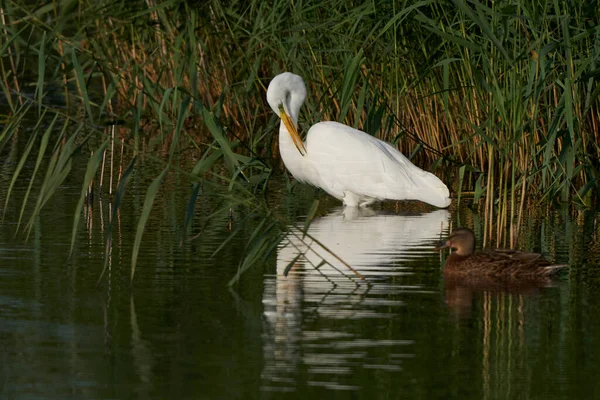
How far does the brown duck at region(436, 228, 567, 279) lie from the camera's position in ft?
20.2


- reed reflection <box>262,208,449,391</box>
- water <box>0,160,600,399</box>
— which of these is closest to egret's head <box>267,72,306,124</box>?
reed reflection <box>262,208,449,391</box>

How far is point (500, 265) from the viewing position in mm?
6234

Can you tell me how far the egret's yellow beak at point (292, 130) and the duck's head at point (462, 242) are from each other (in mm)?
2691

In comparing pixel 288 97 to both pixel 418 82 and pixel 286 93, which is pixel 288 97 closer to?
pixel 286 93

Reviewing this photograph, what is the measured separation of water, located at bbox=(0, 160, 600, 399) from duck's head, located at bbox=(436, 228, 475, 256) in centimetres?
17

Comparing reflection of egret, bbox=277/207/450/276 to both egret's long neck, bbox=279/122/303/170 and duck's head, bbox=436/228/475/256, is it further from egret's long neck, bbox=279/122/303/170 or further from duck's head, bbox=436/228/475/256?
egret's long neck, bbox=279/122/303/170

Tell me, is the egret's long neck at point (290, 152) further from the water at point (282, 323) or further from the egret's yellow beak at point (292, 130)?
the water at point (282, 323)

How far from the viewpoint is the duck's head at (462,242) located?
254 inches

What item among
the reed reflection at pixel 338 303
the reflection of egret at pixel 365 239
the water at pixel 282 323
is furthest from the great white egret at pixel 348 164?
the water at pixel 282 323

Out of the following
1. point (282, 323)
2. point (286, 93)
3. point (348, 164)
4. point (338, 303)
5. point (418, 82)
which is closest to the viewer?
point (282, 323)

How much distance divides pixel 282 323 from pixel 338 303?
0.46 metres

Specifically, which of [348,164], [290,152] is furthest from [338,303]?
[290,152]

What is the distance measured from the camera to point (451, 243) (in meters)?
6.51

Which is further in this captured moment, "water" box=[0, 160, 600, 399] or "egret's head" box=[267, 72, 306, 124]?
"egret's head" box=[267, 72, 306, 124]
